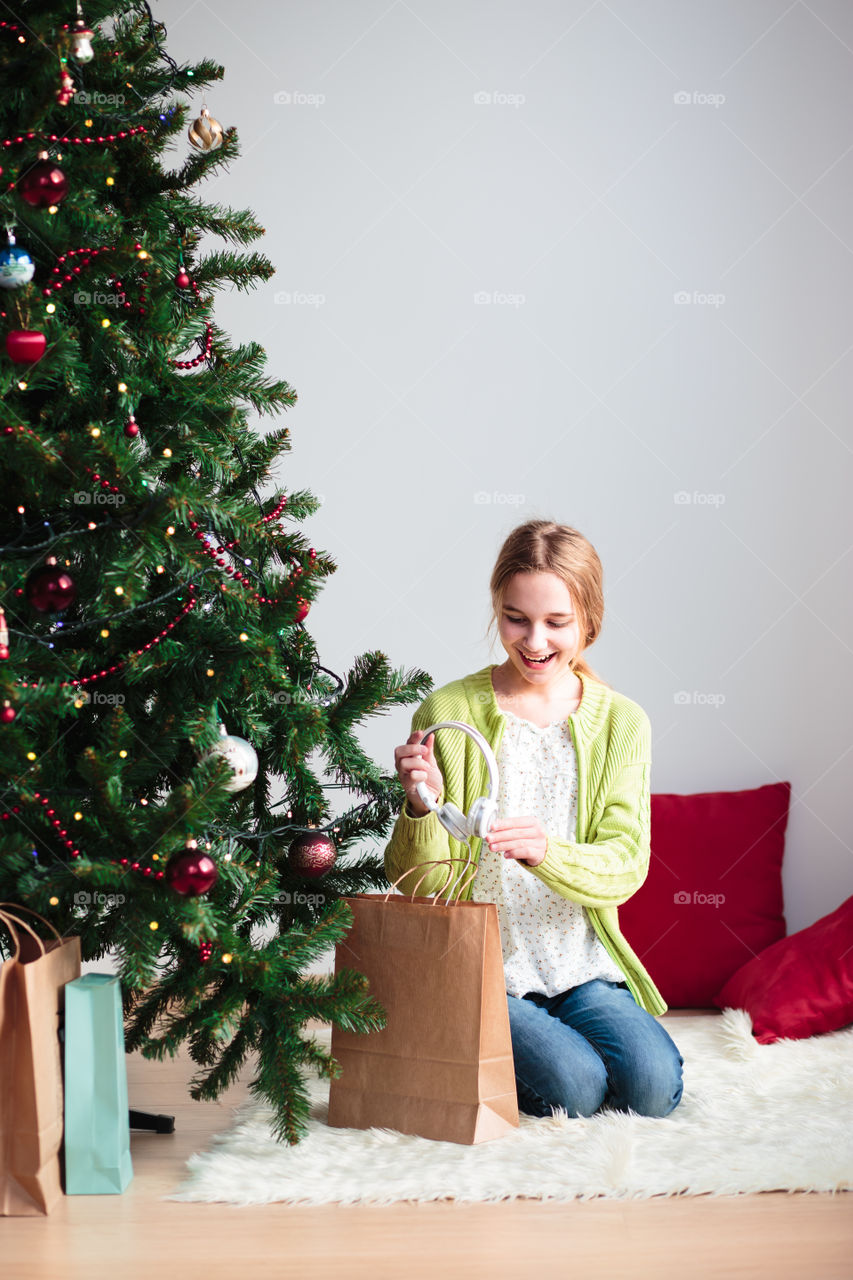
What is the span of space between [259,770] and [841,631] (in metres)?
1.38

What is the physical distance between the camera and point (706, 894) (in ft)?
7.32

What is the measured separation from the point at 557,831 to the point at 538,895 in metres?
0.10

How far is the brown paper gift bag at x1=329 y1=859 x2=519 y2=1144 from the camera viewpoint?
55.2 inches

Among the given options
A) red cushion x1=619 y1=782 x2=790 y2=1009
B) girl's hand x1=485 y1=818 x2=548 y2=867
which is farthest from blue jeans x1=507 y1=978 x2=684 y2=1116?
red cushion x1=619 y1=782 x2=790 y2=1009

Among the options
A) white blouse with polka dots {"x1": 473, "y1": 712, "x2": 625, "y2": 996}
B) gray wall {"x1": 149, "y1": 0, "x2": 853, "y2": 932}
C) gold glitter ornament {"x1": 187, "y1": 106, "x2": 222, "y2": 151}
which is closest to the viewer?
gold glitter ornament {"x1": 187, "y1": 106, "x2": 222, "y2": 151}

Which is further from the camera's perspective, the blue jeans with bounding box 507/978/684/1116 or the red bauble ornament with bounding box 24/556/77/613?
the blue jeans with bounding box 507/978/684/1116

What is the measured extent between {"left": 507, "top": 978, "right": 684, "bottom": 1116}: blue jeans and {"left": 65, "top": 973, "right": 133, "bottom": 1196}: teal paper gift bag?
53 centimetres

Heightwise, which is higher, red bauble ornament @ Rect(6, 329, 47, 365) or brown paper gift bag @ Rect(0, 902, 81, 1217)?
red bauble ornament @ Rect(6, 329, 47, 365)

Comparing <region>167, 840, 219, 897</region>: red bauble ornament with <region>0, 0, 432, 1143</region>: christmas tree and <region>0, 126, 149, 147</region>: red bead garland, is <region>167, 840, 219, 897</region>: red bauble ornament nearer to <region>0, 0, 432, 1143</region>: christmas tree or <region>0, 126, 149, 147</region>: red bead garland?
<region>0, 0, 432, 1143</region>: christmas tree

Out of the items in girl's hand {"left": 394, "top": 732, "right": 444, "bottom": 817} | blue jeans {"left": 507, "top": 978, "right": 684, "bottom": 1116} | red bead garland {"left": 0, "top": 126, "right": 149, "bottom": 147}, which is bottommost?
blue jeans {"left": 507, "top": 978, "right": 684, "bottom": 1116}

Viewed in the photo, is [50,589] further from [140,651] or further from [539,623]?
[539,623]

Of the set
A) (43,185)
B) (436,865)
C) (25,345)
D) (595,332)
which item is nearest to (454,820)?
(436,865)

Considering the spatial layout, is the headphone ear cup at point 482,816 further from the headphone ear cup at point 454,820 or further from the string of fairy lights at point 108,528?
the string of fairy lights at point 108,528

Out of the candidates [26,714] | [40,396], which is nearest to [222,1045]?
[26,714]
